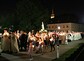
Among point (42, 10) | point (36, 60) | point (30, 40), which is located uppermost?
point (42, 10)

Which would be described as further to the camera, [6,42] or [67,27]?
[67,27]

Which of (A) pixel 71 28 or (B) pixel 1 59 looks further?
(A) pixel 71 28

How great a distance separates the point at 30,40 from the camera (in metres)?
16.4

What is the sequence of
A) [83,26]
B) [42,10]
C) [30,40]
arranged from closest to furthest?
[30,40] < [42,10] < [83,26]

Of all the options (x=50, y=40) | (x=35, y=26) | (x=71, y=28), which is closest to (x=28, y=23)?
(x=35, y=26)

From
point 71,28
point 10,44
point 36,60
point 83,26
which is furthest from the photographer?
point 83,26

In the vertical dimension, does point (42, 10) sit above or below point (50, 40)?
above

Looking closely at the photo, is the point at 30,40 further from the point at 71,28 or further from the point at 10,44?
the point at 71,28

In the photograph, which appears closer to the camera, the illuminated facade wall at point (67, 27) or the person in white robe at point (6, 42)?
the person in white robe at point (6, 42)

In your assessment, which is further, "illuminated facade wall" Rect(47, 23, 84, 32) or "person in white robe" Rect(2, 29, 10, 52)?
"illuminated facade wall" Rect(47, 23, 84, 32)

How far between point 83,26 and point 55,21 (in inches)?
713

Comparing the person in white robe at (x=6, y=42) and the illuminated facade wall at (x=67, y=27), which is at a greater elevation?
the illuminated facade wall at (x=67, y=27)

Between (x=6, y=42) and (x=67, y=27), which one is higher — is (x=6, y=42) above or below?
below

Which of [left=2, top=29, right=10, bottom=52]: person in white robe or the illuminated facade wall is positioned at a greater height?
the illuminated facade wall
